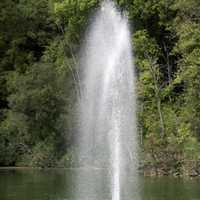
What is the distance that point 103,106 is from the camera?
4241 cm

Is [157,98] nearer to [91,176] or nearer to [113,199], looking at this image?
[91,176]

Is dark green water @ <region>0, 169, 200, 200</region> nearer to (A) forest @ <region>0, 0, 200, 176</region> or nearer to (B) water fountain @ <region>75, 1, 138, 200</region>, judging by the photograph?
(B) water fountain @ <region>75, 1, 138, 200</region>

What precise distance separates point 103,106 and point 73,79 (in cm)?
531

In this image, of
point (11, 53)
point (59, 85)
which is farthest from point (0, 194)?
point (11, 53)

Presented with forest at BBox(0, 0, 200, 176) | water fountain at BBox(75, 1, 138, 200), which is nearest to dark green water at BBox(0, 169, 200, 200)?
water fountain at BBox(75, 1, 138, 200)

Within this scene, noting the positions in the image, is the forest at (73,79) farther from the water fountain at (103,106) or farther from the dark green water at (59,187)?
the dark green water at (59,187)

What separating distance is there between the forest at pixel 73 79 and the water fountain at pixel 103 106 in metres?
0.87

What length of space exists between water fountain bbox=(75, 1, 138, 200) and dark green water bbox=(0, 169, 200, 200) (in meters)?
0.94

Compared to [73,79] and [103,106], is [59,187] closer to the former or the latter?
[103,106]

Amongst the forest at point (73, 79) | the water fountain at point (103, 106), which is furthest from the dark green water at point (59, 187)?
the forest at point (73, 79)

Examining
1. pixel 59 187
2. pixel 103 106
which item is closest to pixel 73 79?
pixel 103 106

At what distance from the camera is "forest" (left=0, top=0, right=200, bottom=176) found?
36.0 m

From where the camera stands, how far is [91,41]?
45625 millimetres

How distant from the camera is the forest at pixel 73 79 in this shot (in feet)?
118
